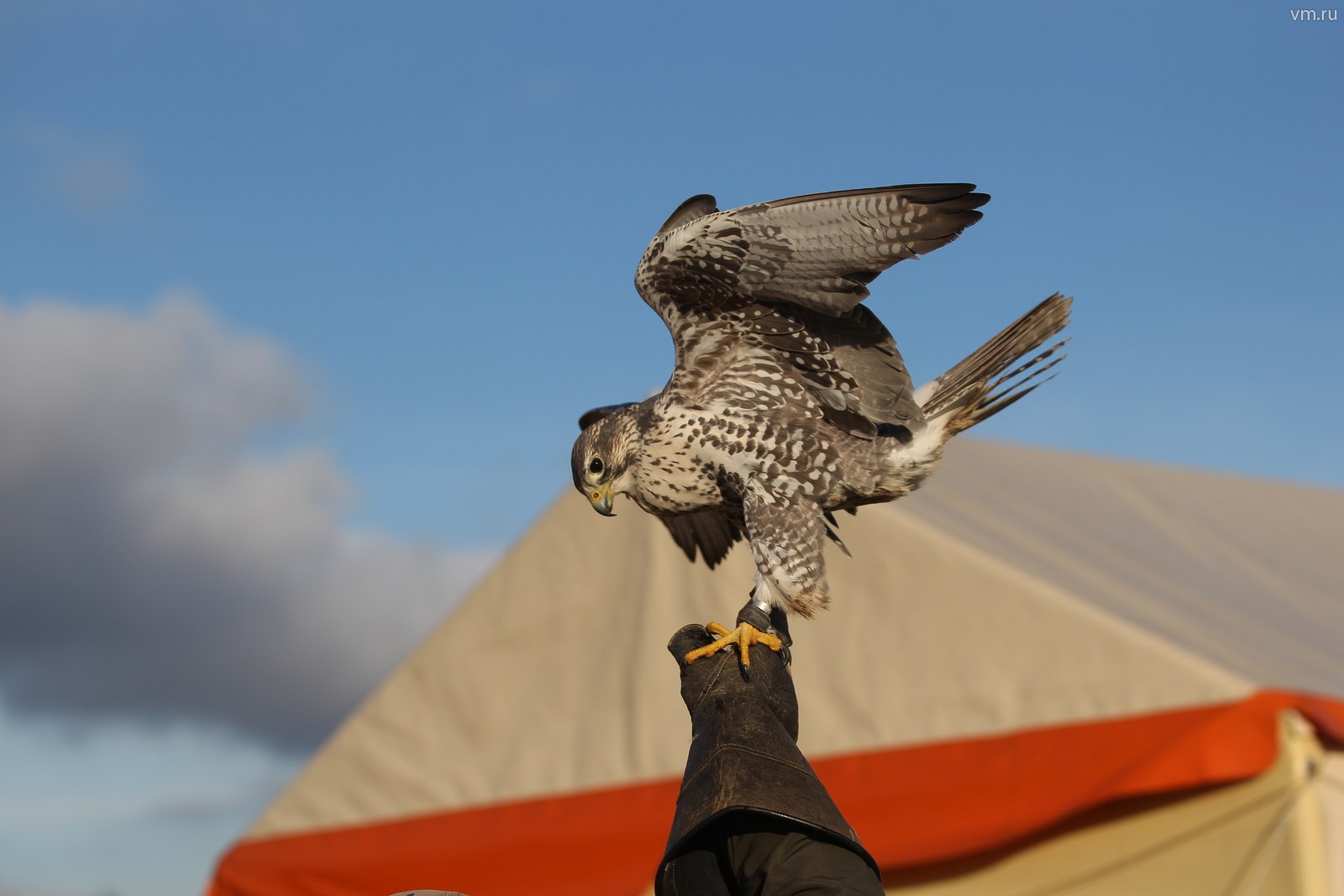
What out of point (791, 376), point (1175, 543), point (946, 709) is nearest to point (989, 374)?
point (791, 376)

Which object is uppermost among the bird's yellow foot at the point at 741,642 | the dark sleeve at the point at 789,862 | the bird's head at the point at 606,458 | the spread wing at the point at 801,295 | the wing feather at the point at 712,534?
the spread wing at the point at 801,295

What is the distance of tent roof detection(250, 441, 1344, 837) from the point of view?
4.27m

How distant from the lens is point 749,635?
2.04 m

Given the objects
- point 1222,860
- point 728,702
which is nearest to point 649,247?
point 728,702

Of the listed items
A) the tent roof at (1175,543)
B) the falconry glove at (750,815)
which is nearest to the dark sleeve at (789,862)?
the falconry glove at (750,815)

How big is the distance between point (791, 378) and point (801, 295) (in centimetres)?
15

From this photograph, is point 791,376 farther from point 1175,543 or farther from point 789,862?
point 1175,543

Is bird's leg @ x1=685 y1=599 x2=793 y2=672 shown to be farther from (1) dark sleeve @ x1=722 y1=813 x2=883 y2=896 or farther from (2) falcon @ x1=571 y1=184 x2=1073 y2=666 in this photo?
(1) dark sleeve @ x1=722 y1=813 x2=883 y2=896

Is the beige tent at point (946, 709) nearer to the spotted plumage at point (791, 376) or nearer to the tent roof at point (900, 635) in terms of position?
the tent roof at point (900, 635)

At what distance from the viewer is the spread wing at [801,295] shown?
2238 millimetres

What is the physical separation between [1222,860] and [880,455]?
8.07ft

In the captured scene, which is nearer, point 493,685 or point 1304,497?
point 493,685

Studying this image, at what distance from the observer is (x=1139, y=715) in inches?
157

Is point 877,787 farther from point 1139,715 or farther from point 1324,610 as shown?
point 1324,610
